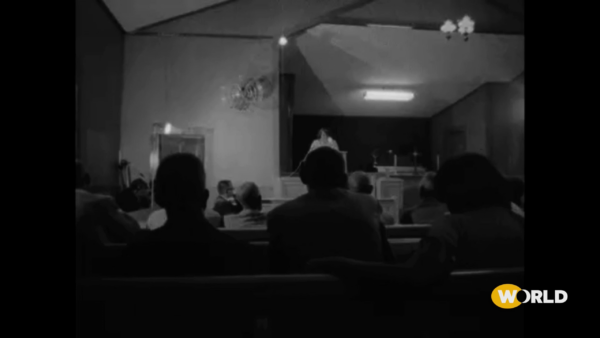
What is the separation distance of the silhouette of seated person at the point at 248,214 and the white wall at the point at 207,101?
2205 mm

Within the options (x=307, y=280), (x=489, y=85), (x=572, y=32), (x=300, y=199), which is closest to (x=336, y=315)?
(x=307, y=280)

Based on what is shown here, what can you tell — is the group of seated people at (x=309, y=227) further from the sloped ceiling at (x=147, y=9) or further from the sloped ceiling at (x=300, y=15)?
the sloped ceiling at (x=300, y=15)

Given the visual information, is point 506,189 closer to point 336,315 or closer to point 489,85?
point 336,315

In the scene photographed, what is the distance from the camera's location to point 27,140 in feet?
2.55

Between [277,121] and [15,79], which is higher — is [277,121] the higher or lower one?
the higher one

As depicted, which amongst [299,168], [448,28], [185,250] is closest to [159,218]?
[185,250]

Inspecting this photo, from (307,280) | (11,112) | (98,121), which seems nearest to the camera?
(307,280)

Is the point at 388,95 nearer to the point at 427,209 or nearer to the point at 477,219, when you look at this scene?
the point at 427,209

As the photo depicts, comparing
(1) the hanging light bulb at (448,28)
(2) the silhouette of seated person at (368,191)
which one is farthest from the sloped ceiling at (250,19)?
(2) the silhouette of seated person at (368,191)

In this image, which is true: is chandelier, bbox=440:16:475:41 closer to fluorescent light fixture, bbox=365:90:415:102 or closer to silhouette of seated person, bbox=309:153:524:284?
fluorescent light fixture, bbox=365:90:415:102

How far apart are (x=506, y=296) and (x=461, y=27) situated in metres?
3.98

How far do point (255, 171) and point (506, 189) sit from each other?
293 centimetres

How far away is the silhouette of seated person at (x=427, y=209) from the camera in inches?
56.5

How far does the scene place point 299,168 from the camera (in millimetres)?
3436
